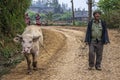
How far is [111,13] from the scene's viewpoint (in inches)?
1310

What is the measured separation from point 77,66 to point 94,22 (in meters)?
2.07

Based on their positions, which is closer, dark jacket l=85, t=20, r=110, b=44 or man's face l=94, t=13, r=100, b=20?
man's face l=94, t=13, r=100, b=20

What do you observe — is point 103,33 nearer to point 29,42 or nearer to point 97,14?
point 97,14

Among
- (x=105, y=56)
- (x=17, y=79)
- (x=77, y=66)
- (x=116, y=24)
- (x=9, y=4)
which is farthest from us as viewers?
(x=116, y=24)

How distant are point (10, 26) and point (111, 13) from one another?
1776cm

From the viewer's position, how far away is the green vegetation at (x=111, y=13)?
3206 cm

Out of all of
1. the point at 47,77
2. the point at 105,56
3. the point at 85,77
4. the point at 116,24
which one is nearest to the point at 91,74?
the point at 85,77

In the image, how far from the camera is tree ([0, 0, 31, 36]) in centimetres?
1694

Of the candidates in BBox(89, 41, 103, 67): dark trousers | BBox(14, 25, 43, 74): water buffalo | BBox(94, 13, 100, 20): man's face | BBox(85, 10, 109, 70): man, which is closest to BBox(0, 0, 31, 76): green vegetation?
BBox(14, 25, 43, 74): water buffalo

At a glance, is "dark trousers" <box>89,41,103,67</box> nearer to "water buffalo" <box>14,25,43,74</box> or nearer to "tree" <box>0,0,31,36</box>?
"water buffalo" <box>14,25,43,74</box>

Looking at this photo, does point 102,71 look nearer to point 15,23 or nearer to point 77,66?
point 77,66

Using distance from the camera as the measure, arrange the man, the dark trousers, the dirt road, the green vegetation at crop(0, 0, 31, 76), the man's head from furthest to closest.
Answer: the green vegetation at crop(0, 0, 31, 76) < the dark trousers < the man < the man's head < the dirt road

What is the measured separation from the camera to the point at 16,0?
17953 mm

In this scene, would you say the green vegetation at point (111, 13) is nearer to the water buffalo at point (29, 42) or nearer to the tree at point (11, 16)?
the tree at point (11, 16)
